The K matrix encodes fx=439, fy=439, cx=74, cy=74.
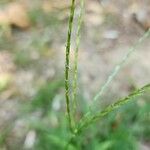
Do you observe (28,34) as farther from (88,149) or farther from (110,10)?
(88,149)

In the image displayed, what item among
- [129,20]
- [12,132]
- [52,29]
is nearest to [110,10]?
[129,20]

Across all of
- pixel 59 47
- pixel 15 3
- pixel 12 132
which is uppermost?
pixel 15 3

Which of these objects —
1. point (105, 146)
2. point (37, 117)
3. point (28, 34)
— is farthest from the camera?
point (28, 34)

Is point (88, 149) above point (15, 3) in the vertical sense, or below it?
below

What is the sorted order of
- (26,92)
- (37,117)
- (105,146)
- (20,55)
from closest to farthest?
(105,146), (37,117), (26,92), (20,55)

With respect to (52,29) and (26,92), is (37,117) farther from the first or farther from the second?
(52,29)

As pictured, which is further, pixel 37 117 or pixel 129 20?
pixel 129 20

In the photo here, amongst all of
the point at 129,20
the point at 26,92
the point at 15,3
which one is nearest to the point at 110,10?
the point at 129,20

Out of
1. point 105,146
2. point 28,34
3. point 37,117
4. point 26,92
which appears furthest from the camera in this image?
point 28,34

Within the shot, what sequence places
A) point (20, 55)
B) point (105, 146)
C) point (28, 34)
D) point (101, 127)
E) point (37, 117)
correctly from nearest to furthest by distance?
point (105, 146) → point (101, 127) → point (37, 117) → point (20, 55) → point (28, 34)
